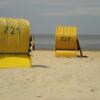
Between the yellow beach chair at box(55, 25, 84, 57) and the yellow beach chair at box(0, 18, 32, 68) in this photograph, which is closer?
the yellow beach chair at box(0, 18, 32, 68)

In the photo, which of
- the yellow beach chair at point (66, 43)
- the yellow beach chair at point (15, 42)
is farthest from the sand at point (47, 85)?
the yellow beach chair at point (66, 43)

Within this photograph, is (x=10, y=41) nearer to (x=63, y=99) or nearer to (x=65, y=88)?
(x=65, y=88)

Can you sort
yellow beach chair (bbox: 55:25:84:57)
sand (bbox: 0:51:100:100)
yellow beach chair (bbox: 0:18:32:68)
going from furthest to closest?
yellow beach chair (bbox: 55:25:84:57), yellow beach chair (bbox: 0:18:32:68), sand (bbox: 0:51:100:100)

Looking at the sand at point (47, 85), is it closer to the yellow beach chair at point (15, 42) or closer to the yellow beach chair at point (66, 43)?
the yellow beach chair at point (15, 42)

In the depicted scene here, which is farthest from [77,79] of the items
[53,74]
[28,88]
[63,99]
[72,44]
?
[72,44]

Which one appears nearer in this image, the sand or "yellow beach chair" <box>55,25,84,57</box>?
the sand

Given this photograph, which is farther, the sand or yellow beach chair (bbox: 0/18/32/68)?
yellow beach chair (bbox: 0/18/32/68)

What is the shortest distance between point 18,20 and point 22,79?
170 inches

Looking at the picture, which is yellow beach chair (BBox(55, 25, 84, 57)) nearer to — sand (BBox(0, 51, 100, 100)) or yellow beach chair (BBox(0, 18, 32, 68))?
yellow beach chair (BBox(0, 18, 32, 68))

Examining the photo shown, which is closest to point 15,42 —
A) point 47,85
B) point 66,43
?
point 47,85

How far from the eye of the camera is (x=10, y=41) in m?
14.2

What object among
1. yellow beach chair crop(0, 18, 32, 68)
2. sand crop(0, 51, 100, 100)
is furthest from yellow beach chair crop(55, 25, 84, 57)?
sand crop(0, 51, 100, 100)

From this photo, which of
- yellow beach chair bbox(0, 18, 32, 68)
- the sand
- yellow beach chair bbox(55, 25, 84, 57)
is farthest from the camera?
yellow beach chair bbox(55, 25, 84, 57)

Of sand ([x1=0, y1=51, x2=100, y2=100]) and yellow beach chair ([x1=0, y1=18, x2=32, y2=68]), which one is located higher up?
yellow beach chair ([x1=0, y1=18, x2=32, y2=68])
